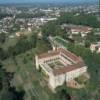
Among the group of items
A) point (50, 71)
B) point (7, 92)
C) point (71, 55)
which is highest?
point (71, 55)

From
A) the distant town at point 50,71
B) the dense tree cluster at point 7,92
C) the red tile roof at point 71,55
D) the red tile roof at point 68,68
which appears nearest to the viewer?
the dense tree cluster at point 7,92

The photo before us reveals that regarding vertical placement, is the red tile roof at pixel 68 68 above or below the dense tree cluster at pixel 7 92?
above

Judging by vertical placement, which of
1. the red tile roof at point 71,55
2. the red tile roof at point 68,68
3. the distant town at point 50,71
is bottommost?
the distant town at point 50,71

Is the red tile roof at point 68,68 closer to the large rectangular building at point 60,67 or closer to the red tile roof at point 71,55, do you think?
the large rectangular building at point 60,67

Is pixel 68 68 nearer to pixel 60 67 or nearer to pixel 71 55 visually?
pixel 60 67

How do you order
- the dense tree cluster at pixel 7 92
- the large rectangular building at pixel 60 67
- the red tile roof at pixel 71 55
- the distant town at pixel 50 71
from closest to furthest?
the dense tree cluster at pixel 7 92 → the distant town at pixel 50 71 → the large rectangular building at pixel 60 67 → the red tile roof at pixel 71 55

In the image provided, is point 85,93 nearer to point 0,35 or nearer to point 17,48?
point 17,48

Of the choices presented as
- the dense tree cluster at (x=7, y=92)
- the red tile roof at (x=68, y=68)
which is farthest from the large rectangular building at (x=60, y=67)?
the dense tree cluster at (x=7, y=92)

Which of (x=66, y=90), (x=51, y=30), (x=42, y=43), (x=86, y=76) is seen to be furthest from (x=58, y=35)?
(x=66, y=90)

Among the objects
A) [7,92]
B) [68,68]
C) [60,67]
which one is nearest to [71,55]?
[60,67]
